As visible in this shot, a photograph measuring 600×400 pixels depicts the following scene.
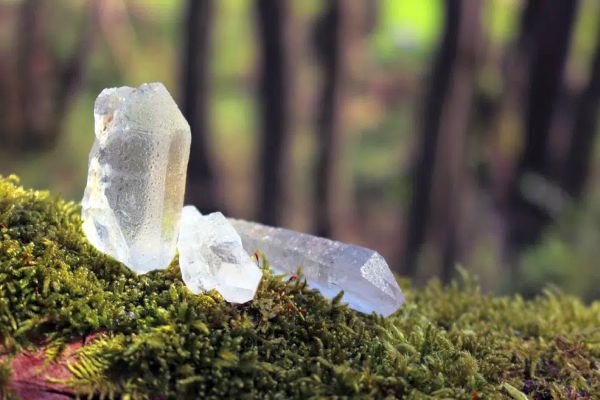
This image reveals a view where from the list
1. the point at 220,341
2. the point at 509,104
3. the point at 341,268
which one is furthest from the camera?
the point at 509,104

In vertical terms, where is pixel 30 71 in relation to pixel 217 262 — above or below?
below

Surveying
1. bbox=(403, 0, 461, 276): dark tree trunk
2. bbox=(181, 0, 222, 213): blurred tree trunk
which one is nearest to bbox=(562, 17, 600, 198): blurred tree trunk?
bbox=(403, 0, 461, 276): dark tree trunk

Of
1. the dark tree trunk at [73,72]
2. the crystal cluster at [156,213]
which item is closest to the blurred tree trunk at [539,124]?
the crystal cluster at [156,213]

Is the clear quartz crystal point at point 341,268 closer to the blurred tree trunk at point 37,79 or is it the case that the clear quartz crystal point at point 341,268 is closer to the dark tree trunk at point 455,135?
the dark tree trunk at point 455,135

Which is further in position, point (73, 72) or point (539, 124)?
point (73, 72)

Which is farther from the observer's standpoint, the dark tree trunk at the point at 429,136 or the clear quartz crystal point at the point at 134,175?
the dark tree trunk at the point at 429,136

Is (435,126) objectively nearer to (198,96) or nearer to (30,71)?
(198,96)

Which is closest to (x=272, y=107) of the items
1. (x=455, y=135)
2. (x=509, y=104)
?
(x=455, y=135)

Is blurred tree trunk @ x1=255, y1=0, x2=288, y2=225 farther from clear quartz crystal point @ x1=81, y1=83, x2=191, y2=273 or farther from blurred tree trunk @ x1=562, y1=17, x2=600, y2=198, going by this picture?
clear quartz crystal point @ x1=81, y1=83, x2=191, y2=273
